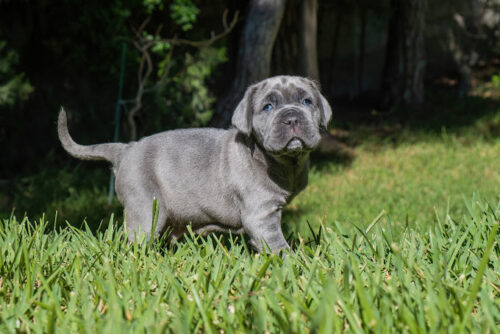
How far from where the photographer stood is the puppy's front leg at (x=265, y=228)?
3.07 meters

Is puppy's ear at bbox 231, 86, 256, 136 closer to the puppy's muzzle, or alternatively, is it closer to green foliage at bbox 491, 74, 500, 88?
the puppy's muzzle

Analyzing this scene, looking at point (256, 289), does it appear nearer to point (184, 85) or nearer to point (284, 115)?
point (284, 115)

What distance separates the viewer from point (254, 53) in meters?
6.82

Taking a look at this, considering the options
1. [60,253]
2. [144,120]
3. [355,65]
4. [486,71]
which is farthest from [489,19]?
[60,253]

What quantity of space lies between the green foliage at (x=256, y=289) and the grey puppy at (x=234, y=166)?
371 millimetres

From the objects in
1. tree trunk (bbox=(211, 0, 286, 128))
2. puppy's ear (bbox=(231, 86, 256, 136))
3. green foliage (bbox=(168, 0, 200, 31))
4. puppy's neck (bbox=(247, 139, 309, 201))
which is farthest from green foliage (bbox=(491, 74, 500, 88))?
puppy's ear (bbox=(231, 86, 256, 136))

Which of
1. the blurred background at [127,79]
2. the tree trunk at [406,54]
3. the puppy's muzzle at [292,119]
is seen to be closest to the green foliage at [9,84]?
the blurred background at [127,79]

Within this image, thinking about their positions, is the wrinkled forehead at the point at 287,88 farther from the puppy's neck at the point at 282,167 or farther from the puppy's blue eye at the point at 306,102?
the puppy's neck at the point at 282,167

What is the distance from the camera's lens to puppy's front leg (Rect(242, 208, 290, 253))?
3.07 metres

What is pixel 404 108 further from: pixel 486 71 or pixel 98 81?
pixel 98 81

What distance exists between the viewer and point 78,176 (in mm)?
6969

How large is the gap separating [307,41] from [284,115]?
5584 millimetres

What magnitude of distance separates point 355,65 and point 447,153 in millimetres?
6320

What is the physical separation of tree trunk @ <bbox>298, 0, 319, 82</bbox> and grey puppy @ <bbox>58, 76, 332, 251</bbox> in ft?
16.2
